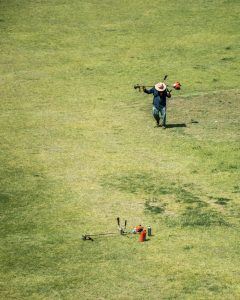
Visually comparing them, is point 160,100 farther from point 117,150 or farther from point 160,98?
point 117,150

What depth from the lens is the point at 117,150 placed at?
21500mm

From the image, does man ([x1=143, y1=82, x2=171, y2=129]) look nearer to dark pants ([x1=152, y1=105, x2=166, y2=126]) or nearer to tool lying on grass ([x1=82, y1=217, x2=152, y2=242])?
dark pants ([x1=152, y1=105, x2=166, y2=126])

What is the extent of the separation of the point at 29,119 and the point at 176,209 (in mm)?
9248

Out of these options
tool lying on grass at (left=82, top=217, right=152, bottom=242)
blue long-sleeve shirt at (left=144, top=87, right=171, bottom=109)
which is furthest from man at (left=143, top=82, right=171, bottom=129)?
tool lying on grass at (left=82, top=217, right=152, bottom=242)

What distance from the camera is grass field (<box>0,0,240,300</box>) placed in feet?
46.6

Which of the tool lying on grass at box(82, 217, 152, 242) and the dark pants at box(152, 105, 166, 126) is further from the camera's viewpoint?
the dark pants at box(152, 105, 166, 126)

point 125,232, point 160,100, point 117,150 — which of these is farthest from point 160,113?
point 125,232

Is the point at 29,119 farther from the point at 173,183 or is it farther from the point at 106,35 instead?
the point at 106,35

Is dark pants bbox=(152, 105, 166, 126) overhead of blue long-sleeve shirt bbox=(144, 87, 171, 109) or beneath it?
beneath

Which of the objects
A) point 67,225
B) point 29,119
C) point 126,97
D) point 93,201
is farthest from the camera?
point 126,97

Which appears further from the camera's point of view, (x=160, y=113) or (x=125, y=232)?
(x=160, y=113)

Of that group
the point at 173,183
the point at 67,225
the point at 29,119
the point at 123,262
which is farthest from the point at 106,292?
the point at 29,119

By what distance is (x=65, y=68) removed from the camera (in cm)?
3022

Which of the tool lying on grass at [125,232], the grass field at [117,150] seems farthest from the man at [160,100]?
the tool lying on grass at [125,232]
